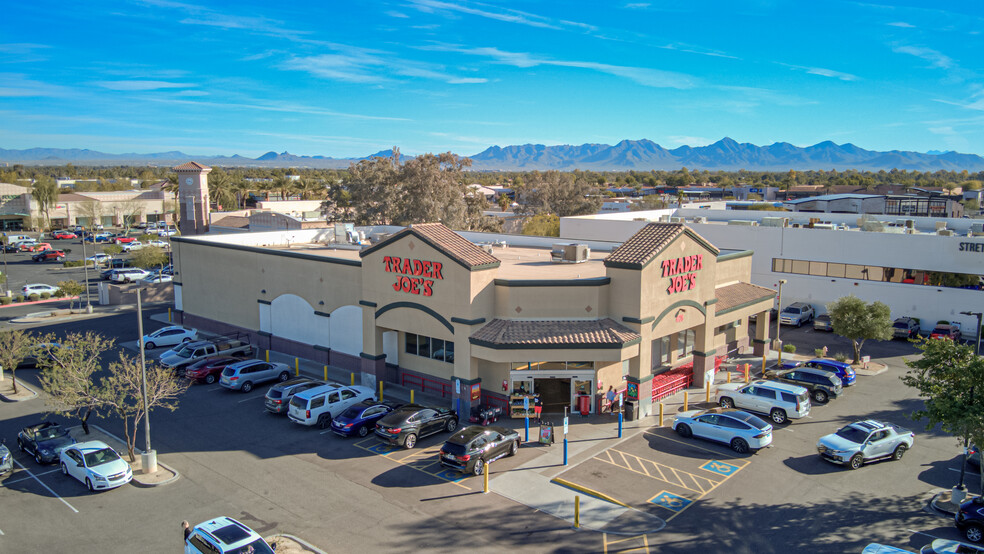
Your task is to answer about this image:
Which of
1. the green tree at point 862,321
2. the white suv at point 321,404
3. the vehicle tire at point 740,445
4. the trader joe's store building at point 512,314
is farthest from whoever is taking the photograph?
the green tree at point 862,321

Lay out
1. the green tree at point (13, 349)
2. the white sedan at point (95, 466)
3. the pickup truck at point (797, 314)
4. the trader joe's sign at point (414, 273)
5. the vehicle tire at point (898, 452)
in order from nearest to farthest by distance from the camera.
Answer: the white sedan at point (95, 466) → the vehicle tire at point (898, 452) → the trader joe's sign at point (414, 273) → the green tree at point (13, 349) → the pickup truck at point (797, 314)

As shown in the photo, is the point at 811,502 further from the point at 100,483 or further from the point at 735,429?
the point at 100,483

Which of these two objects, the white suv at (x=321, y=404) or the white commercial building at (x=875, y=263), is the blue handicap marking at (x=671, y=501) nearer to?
the white suv at (x=321, y=404)

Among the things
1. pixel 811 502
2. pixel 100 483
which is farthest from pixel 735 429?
pixel 100 483

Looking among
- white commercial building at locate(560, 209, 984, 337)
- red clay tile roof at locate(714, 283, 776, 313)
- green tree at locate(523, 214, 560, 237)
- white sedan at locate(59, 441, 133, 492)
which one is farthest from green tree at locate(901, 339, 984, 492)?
green tree at locate(523, 214, 560, 237)

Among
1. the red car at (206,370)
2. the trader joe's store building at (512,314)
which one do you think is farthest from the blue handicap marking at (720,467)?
the red car at (206,370)

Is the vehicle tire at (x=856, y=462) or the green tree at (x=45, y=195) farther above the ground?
the green tree at (x=45, y=195)

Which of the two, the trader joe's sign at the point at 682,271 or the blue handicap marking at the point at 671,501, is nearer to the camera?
the blue handicap marking at the point at 671,501
